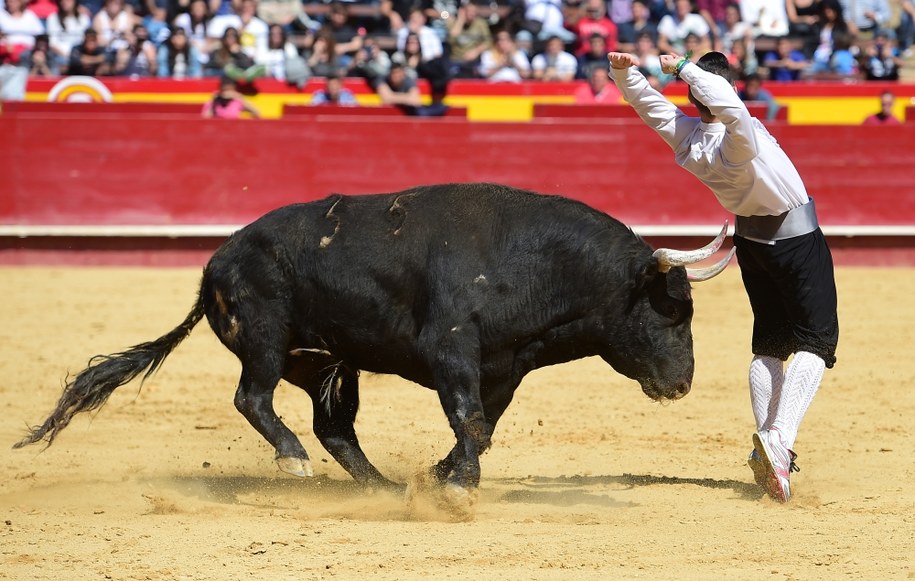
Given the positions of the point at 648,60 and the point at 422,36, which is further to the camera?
the point at 422,36

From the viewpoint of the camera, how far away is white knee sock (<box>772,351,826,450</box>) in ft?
15.3

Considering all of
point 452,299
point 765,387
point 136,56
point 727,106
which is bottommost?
point 136,56

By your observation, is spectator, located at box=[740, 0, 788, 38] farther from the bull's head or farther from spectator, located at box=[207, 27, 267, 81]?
the bull's head

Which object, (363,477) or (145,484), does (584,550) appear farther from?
(145,484)

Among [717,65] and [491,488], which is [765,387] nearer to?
[491,488]

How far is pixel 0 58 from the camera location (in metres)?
12.6

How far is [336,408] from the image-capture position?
5121 mm

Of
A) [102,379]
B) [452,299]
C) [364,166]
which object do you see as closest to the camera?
[452,299]

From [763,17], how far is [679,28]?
1117mm

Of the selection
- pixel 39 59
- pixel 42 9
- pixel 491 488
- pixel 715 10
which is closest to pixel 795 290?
pixel 491 488

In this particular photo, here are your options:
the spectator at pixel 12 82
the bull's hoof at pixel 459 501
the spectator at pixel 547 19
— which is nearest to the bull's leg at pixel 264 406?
the bull's hoof at pixel 459 501

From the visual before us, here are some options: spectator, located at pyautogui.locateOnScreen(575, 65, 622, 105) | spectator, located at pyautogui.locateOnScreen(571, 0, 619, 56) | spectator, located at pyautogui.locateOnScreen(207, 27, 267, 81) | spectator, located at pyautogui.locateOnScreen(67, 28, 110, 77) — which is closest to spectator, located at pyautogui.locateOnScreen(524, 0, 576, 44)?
spectator, located at pyautogui.locateOnScreen(571, 0, 619, 56)

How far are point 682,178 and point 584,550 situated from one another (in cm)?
777

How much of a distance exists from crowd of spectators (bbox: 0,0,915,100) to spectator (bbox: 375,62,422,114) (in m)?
0.11
